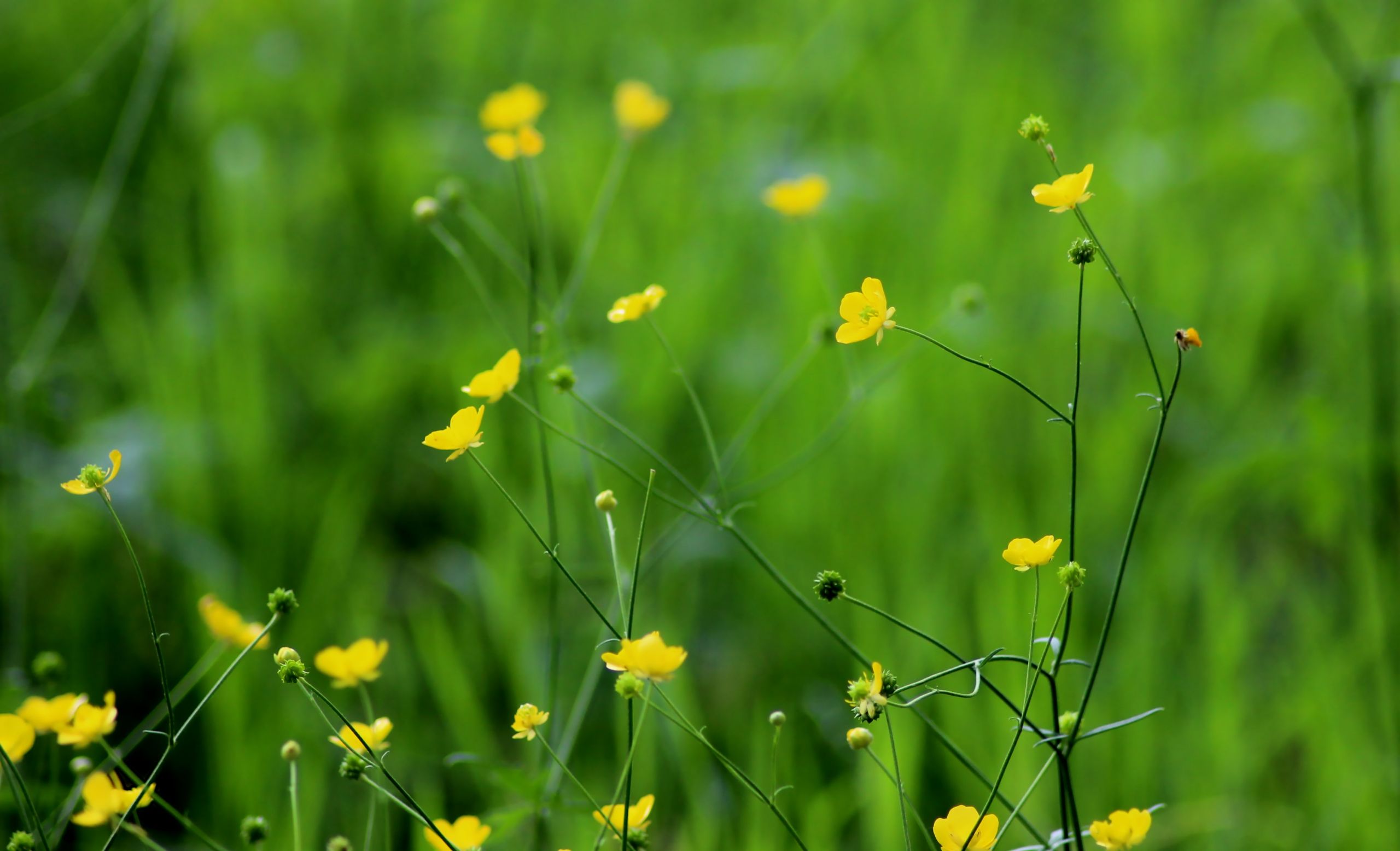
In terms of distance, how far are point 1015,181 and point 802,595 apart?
1.02 meters

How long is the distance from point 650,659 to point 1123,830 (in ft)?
0.83

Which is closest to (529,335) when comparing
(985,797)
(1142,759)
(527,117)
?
(527,117)

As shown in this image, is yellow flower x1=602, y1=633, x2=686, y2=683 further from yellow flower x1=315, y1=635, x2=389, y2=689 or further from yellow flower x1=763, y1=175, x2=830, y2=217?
yellow flower x1=763, y1=175, x2=830, y2=217

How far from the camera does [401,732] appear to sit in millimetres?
1286

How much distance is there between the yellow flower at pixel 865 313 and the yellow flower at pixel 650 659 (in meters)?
0.19

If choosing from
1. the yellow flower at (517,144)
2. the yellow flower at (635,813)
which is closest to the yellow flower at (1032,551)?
the yellow flower at (635,813)

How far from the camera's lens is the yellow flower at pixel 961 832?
0.56 m

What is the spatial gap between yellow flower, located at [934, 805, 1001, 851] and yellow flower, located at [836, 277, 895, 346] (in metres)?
0.25

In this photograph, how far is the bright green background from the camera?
1.23 metres

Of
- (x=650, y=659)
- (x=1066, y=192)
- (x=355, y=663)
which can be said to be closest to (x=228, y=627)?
(x=355, y=663)

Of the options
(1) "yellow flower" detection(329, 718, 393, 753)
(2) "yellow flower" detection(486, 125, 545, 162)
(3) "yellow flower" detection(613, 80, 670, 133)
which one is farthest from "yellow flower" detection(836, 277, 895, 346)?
(3) "yellow flower" detection(613, 80, 670, 133)

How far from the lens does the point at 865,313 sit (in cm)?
61

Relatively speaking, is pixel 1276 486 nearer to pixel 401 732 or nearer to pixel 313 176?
pixel 401 732

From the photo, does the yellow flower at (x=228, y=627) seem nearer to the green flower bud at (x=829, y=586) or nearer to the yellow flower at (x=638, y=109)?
the green flower bud at (x=829, y=586)
